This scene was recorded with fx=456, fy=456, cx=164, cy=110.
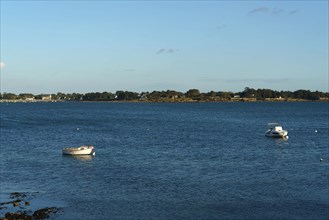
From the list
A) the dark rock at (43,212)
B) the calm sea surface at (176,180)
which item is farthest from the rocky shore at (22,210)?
the calm sea surface at (176,180)

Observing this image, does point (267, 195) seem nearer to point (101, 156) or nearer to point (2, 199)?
point (2, 199)

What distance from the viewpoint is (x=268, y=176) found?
53281 millimetres

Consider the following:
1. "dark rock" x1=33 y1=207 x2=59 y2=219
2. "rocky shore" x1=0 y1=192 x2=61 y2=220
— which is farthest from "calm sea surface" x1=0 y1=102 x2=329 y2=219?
"rocky shore" x1=0 y1=192 x2=61 y2=220

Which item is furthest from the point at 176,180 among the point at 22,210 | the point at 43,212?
the point at 22,210

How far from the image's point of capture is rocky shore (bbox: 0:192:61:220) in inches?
1411

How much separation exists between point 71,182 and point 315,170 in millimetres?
29873

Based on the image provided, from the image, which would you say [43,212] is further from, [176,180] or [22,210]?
[176,180]

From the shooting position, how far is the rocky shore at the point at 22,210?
35831mm

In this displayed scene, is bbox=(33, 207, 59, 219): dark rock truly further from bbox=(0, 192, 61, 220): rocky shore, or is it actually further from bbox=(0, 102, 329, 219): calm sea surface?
bbox=(0, 102, 329, 219): calm sea surface

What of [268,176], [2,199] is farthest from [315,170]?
[2,199]

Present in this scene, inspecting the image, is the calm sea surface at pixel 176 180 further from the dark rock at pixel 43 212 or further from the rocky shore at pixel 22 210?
the rocky shore at pixel 22 210

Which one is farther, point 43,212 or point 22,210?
point 22,210

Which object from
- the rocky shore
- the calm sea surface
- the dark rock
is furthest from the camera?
the calm sea surface

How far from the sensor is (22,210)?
38250 mm
